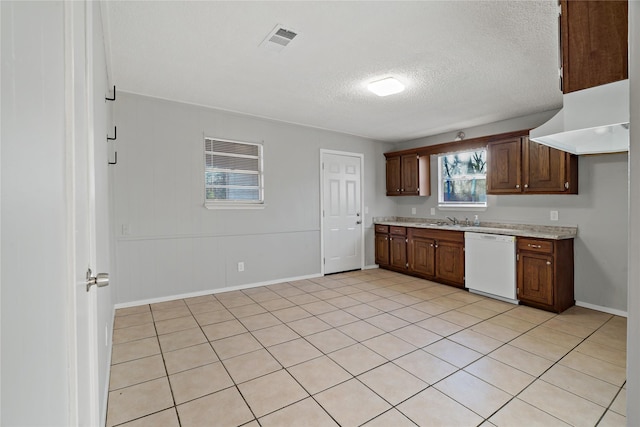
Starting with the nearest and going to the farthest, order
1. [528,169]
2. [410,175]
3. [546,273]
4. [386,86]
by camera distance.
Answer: [386,86] < [546,273] < [528,169] < [410,175]

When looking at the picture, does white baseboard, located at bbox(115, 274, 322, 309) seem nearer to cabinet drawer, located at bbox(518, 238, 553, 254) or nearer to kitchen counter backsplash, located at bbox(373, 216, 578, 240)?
kitchen counter backsplash, located at bbox(373, 216, 578, 240)

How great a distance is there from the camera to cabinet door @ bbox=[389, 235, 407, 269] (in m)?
5.45

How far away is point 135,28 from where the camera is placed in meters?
2.32

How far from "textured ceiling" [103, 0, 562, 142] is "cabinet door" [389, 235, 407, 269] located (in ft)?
7.54

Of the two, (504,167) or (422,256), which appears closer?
(504,167)

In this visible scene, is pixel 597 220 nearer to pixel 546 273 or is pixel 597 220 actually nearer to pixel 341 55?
pixel 546 273

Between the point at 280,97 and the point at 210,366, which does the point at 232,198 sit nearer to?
the point at 280,97

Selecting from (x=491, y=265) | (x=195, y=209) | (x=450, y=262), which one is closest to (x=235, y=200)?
(x=195, y=209)

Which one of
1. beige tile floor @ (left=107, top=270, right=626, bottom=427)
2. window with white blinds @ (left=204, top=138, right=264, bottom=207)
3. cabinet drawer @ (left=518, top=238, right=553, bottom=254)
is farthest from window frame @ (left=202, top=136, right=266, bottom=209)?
cabinet drawer @ (left=518, top=238, right=553, bottom=254)

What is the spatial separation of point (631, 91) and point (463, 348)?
2.74 m

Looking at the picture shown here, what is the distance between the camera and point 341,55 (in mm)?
2705

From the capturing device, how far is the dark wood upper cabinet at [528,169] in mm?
3768

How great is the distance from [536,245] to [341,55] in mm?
3174

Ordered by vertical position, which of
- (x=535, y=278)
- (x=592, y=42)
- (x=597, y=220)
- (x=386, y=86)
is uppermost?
(x=386, y=86)
